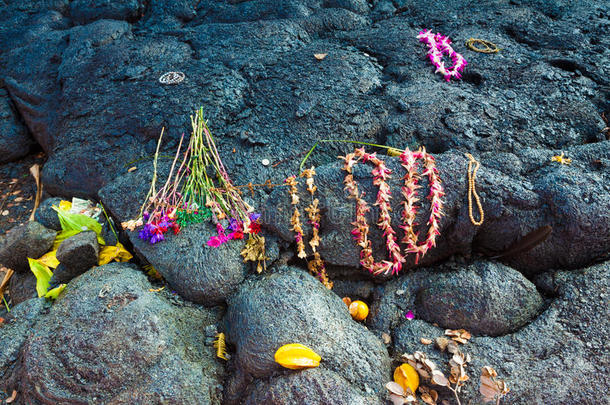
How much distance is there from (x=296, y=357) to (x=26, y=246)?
8.02ft

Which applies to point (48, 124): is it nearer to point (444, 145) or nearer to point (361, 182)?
point (361, 182)

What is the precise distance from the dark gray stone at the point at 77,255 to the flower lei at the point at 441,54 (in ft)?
10.9

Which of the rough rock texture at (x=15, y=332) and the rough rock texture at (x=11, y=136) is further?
the rough rock texture at (x=11, y=136)

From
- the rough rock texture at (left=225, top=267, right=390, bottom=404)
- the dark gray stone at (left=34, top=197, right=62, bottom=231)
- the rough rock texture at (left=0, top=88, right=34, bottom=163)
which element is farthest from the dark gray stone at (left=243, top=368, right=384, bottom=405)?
the rough rock texture at (left=0, top=88, right=34, bottom=163)

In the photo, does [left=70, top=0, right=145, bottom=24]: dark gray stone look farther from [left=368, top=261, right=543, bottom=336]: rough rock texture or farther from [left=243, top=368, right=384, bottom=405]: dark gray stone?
[left=243, top=368, right=384, bottom=405]: dark gray stone

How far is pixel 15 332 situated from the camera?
Answer: 2.66 m

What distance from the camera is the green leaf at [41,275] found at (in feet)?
10.3

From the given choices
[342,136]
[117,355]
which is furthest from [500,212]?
[117,355]

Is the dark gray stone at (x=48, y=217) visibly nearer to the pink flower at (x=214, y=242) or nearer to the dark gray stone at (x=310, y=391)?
the pink flower at (x=214, y=242)

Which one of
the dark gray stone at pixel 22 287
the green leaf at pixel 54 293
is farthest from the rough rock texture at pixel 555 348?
the dark gray stone at pixel 22 287

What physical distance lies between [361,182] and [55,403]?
2253mm

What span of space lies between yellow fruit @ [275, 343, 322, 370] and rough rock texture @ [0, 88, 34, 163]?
4.34 metres

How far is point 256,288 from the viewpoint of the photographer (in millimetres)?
2672

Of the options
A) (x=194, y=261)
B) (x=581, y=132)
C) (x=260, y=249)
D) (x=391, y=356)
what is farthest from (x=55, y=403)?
(x=581, y=132)
